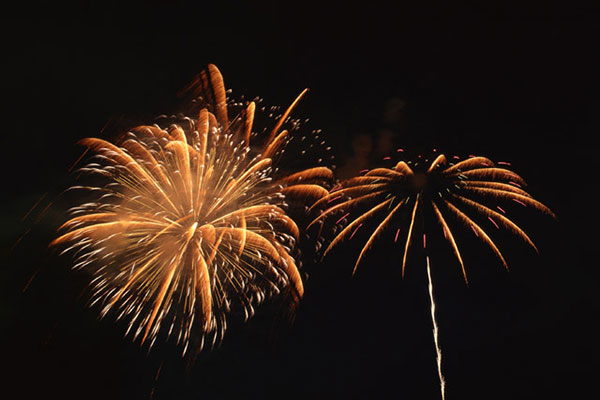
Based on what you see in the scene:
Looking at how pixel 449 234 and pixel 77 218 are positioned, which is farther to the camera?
pixel 449 234

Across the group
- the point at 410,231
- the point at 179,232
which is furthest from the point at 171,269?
the point at 410,231

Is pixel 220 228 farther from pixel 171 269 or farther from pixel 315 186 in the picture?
pixel 315 186

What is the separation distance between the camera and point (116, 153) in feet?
41.8

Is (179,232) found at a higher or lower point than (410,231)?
lower

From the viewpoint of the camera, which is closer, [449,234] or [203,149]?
[203,149]

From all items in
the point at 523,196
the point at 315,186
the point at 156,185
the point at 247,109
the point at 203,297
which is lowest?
the point at 203,297

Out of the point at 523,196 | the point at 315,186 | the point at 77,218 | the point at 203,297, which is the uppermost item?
the point at 523,196

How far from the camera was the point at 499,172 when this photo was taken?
43.7 ft

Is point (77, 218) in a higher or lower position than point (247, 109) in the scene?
lower

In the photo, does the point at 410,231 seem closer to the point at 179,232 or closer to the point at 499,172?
the point at 499,172

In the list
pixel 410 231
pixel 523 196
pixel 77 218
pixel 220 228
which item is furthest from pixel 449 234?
pixel 77 218

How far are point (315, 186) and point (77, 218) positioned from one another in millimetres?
7592

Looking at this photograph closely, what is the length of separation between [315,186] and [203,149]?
384 centimetres

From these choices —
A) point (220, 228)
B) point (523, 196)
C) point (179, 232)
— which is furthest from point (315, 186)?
point (523, 196)
